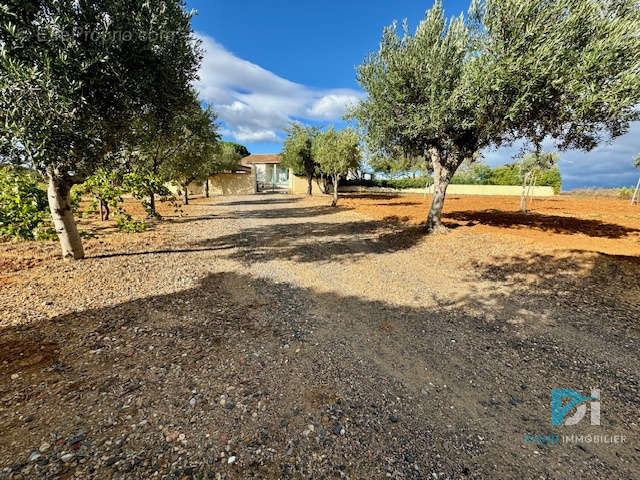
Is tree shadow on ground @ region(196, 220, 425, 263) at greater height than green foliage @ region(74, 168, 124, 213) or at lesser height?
lesser

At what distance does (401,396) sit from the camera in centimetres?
307

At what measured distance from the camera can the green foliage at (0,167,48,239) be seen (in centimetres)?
590

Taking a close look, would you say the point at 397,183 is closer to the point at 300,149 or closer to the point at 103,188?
the point at 300,149

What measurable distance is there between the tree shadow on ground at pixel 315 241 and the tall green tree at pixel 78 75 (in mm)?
4470

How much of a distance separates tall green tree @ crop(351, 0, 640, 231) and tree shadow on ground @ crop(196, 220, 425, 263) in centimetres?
407

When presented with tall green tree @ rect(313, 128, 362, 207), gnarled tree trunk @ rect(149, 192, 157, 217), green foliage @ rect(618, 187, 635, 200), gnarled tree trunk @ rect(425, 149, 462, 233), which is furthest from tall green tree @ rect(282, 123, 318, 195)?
green foliage @ rect(618, 187, 635, 200)

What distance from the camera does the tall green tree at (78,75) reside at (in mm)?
4345

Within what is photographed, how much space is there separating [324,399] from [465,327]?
301 cm

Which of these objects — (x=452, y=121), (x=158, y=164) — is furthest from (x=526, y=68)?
(x=158, y=164)

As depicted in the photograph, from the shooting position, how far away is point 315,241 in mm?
10867

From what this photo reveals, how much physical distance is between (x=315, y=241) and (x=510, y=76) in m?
8.41

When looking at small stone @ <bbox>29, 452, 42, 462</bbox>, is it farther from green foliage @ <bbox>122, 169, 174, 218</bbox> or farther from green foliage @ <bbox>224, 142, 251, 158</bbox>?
green foliage @ <bbox>224, 142, 251, 158</bbox>

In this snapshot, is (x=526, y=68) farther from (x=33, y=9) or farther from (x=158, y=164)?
(x=158, y=164)

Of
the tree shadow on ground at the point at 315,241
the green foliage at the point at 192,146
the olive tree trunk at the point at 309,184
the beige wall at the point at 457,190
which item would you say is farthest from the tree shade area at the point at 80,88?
the beige wall at the point at 457,190
